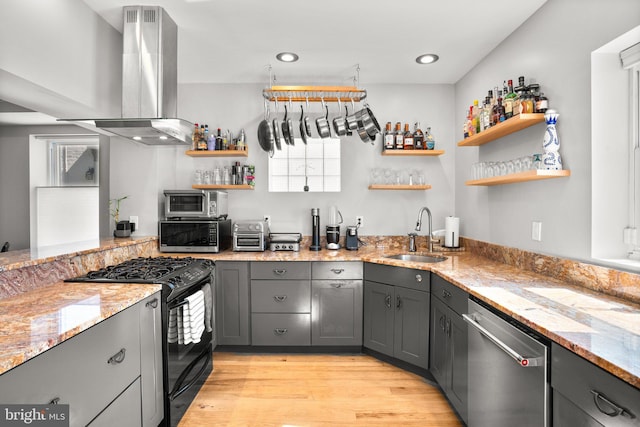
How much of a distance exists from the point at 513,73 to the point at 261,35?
Result: 1828mm

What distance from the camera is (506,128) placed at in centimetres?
224

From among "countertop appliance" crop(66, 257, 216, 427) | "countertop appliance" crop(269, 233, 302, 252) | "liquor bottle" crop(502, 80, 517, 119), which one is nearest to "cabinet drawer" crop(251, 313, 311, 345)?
"countertop appliance" crop(66, 257, 216, 427)

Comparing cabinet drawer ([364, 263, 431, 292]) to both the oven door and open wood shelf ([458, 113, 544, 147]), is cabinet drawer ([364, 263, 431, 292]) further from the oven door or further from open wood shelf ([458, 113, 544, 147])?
the oven door

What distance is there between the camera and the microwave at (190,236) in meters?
3.06

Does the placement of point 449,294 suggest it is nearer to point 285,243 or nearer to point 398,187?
point 398,187

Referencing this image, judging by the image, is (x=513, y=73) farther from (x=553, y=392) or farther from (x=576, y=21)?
(x=553, y=392)

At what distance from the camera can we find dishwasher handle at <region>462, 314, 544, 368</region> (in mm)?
1249

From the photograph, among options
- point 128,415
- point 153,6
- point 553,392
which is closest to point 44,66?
point 153,6

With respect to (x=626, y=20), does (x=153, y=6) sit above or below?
above

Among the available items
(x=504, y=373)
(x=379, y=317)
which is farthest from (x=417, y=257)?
(x=504, y=373)

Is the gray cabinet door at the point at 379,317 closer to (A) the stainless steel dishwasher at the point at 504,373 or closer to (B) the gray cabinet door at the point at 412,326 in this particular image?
(B) the gray cabinet door at the point at 412,326

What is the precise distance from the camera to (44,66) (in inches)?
74.3

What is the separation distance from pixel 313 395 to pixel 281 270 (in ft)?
3.25

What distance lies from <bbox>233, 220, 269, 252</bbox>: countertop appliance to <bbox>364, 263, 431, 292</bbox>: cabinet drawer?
100 centimetres
